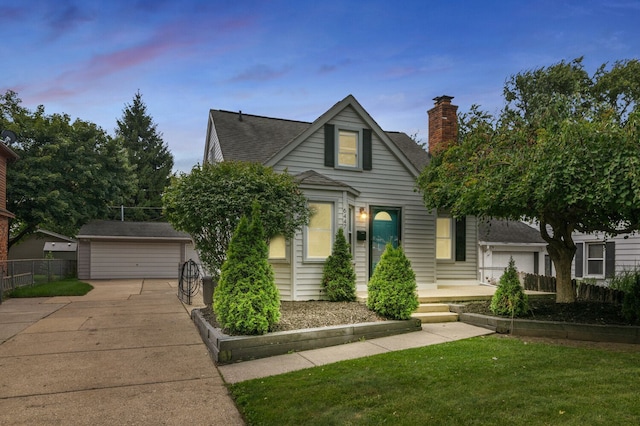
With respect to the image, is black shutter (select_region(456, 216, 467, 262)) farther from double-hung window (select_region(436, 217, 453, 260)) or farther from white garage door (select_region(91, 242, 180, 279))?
white garage door (select_region(91, 242, 180, 279))

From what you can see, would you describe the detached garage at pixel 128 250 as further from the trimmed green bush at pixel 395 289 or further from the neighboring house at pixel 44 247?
the trimmed green bush at pixel 395 289

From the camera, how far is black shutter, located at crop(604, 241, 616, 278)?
14633 millimetres

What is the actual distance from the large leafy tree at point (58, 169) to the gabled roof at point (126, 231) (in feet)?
3.74

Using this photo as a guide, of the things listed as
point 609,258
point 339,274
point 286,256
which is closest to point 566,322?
point 339,274

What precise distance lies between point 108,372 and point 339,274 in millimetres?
5331

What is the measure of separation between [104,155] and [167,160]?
13.7m

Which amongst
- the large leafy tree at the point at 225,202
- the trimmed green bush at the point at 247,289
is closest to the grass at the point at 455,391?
the trimmed green bush at the point at 247,289

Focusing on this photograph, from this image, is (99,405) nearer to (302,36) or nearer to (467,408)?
(467,408)

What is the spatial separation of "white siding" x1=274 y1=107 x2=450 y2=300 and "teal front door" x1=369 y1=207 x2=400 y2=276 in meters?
0.17

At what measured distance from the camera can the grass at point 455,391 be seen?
349 cm

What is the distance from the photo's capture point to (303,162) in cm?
1067

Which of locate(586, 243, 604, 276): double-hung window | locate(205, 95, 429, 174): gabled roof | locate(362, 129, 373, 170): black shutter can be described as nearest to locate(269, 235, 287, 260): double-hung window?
locate(205, 95, 429, 174): gabled roof

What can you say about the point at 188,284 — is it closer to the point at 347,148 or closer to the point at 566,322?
the point at 347,148

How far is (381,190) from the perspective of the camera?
11414 millimetres
